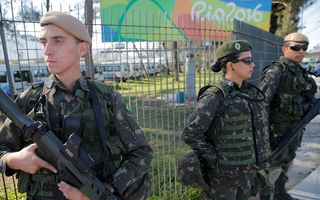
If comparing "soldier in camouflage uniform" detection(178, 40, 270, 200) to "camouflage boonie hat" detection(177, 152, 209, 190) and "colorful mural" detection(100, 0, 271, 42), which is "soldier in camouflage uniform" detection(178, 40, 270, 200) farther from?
"colorful mural" detection(100, 0, 271, 42)

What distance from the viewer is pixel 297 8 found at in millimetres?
14453

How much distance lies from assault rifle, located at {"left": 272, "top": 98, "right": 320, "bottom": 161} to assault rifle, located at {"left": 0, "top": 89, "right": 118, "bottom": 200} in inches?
88.2

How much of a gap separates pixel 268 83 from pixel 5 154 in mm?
2599

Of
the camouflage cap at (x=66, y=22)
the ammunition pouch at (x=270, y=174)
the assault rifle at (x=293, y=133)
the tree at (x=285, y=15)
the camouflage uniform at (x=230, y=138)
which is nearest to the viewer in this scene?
the camouflage cap at (x=66, y=22)

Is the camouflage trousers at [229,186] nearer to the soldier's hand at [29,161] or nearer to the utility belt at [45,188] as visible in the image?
A: the utility belt at [45,188]

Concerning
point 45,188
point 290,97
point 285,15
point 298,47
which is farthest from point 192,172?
point 285,15

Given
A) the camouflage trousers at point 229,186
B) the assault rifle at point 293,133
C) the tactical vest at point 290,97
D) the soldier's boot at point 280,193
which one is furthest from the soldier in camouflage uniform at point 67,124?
the soldier's boot at point 280,193

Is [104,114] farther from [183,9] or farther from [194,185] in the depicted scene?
[183,9]

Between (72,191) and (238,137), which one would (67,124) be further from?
(238,137)

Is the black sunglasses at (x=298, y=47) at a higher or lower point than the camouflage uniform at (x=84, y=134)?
higher

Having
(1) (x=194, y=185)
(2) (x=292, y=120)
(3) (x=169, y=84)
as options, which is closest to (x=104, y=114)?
(1) (x=194, y=185)

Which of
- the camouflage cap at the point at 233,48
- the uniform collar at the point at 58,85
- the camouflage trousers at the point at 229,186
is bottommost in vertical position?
the camouflage trousers at the point at 229,186

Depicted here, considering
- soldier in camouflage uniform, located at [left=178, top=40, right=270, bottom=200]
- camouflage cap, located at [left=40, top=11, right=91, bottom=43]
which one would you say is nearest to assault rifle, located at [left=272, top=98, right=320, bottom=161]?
soldier in camouflage uniform, located at [left=178, top=40, right=270, bottom=200]

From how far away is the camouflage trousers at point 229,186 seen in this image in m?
2.16
